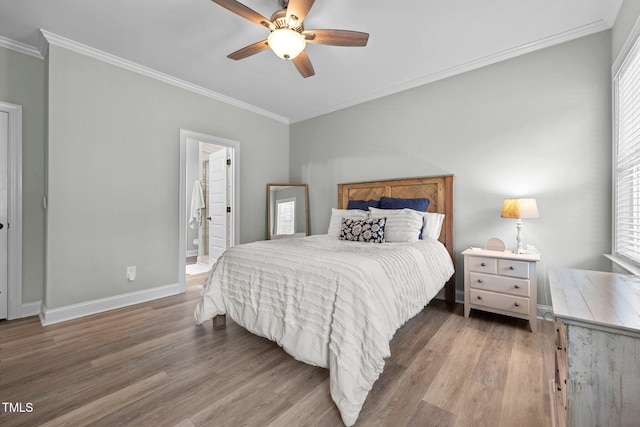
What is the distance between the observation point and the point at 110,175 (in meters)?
2.87

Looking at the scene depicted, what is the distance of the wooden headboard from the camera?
3041 millimetres

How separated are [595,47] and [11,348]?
5.45 m

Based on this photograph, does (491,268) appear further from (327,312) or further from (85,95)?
(85,95)

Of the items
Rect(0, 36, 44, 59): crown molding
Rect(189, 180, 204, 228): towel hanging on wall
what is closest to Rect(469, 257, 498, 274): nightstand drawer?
Rect(0, 36, 44, 59): crown molding

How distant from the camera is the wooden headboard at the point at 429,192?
3.04m

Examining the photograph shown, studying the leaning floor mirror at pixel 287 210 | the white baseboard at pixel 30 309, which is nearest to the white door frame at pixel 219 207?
the leaning floor mirror at pixel 287 210

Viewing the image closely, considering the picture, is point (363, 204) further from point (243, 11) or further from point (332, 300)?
point (243, 11)

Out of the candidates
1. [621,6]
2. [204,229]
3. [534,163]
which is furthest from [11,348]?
[621,6]

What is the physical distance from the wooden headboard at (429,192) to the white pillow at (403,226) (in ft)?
1.39

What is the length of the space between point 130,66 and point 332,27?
232 centimetres

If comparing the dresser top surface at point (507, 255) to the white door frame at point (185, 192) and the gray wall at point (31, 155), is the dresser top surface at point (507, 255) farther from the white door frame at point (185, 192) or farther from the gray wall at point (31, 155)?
the gray wall at point (31, 155)

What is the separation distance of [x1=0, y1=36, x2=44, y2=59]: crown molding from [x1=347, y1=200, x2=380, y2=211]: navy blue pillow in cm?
375

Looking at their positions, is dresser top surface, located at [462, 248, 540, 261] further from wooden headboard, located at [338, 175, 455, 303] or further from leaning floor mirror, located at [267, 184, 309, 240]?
leaning floor mirror, located at [267, 184, 309, 240]

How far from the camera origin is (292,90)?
3.68 metres
